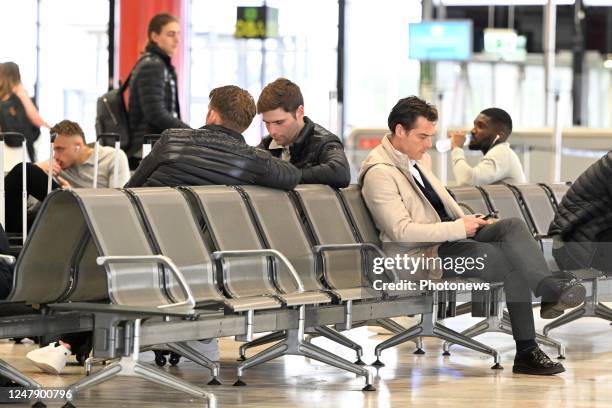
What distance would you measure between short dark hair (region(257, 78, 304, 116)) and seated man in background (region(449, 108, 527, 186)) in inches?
90.6

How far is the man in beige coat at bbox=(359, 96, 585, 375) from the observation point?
662 centimetres

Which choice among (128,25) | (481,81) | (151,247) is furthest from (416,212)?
(481,81)

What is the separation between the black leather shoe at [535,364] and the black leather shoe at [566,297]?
0.69 feet

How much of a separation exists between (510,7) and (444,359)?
13.3 meters

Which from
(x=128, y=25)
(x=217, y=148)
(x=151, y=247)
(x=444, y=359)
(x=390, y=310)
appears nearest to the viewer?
(x=151, y=247)

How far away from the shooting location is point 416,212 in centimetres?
681

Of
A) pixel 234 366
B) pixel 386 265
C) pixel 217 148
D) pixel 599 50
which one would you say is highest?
pixel 599 50

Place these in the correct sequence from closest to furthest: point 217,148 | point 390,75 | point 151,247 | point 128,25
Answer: point 151,247
point 217,148
point 128,25
point 390,75

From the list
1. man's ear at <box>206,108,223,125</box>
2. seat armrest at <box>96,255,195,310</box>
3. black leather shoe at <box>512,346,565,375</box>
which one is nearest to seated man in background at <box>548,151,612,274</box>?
black leather shoe at <box>512,346,565,375</box>

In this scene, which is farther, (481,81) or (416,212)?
(481,81)

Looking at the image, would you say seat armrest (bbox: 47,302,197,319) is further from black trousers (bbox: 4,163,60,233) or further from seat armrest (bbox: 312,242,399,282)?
black trousers (bbox: 4,163,60,233)

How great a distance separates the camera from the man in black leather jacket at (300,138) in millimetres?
6871

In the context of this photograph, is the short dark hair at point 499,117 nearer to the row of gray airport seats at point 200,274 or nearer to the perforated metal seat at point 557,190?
the perforated metal seat at point 557,190

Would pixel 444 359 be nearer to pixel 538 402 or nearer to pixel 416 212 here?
pixel 416 212
